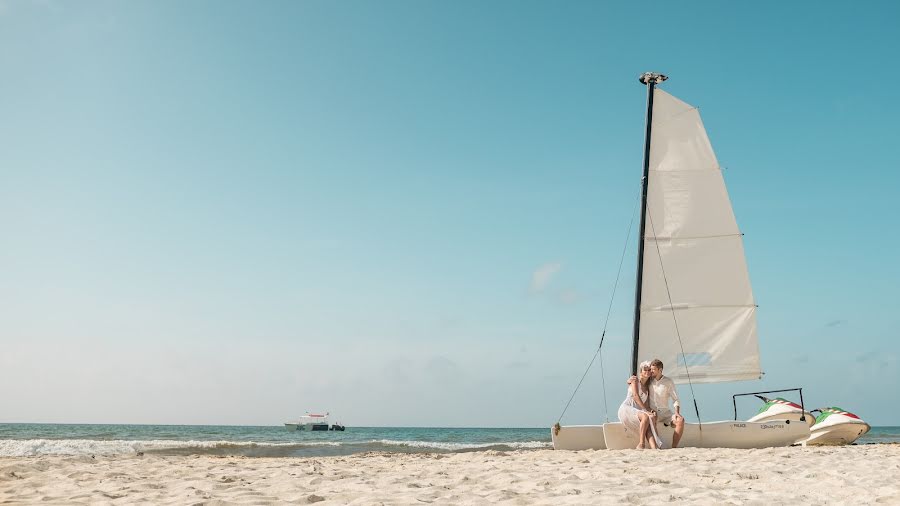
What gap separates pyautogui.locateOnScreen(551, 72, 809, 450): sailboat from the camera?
571 inches

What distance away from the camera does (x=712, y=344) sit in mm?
14531

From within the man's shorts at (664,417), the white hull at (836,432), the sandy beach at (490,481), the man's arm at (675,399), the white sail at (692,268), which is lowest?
the sandy beach at (490,481)

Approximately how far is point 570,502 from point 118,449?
71.8 ft

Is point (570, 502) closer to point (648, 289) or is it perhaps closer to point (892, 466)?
point (892, 466)

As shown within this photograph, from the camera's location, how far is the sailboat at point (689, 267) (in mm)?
14500

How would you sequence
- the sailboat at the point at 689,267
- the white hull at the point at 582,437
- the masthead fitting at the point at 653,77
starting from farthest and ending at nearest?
the masthead fitting at the point at 653,77 < the sailboat at the point at 689,267 < the white hull at the point at 582,437

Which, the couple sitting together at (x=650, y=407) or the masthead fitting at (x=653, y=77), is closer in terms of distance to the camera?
the couple sitting together at (x=650, y=407)

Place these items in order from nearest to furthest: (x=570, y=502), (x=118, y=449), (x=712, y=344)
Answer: (x=570, y=502)
(x=712, y=344)
(x=118, y=449)

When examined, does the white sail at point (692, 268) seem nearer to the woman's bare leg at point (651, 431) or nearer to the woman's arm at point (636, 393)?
the woman's arm at point (636, 393)

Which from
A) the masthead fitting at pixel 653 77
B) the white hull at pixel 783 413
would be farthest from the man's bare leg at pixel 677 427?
the masthead fitting at pixel 653 77

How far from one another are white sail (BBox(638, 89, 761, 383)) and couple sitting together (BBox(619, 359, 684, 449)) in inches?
110

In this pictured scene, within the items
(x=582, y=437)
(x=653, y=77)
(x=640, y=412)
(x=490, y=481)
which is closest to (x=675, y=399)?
(x=640, y=412)

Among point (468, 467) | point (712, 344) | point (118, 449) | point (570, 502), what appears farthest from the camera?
point (118, 449)

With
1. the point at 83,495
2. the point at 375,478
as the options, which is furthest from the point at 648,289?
the point at 83,495
